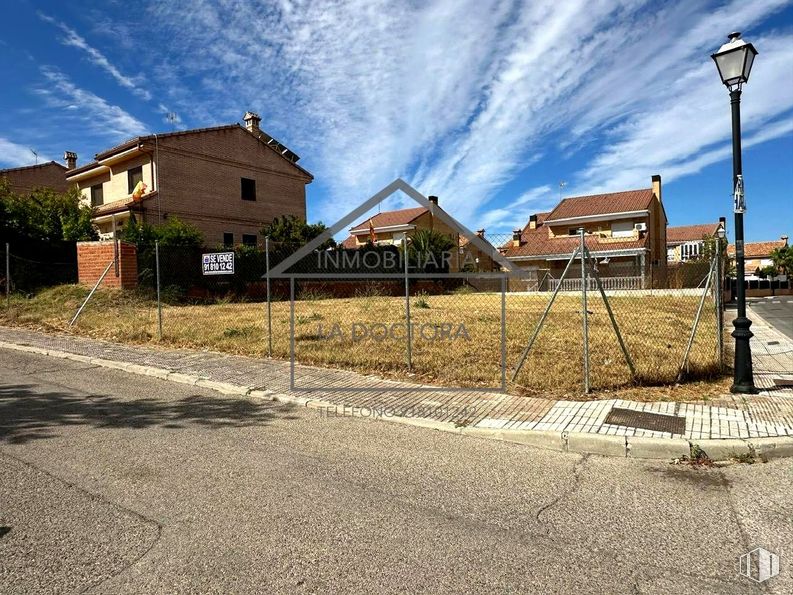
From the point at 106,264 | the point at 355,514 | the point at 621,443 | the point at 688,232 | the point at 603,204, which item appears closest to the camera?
the point at 355,514

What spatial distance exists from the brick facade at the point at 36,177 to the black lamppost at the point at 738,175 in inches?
1425

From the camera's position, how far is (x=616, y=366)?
305 inches

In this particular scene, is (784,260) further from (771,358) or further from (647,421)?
(647,421)

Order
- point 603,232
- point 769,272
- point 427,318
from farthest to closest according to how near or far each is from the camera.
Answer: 1. point 769,272
2. point 603,232
3. point 427,318

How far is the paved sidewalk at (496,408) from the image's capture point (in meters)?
4.99

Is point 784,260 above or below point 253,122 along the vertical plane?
below

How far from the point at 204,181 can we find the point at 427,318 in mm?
19280

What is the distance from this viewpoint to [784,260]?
167 feet

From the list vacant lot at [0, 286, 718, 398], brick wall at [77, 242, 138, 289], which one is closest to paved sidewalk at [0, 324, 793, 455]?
vacant lot at [0, 286, 718, 398]

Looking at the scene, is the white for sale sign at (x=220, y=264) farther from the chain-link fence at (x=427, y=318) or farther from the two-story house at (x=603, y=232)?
the two-story house at (x=603, y=232)

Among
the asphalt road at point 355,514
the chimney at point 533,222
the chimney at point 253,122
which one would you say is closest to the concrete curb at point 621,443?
the asphalt road at point 355,514

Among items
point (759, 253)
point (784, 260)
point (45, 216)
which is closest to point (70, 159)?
point (45, 216)

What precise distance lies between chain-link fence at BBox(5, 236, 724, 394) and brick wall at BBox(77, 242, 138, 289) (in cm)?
32

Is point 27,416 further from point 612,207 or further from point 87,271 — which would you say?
point 612,207
